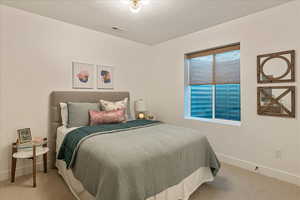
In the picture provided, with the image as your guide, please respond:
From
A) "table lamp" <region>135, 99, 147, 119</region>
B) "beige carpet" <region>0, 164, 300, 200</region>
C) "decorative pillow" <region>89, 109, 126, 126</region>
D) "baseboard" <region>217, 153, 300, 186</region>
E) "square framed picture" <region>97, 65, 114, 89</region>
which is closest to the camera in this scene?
"beige carpet" <region>0, 164, 300, 200</region>

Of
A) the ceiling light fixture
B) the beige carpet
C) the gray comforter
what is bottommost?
the beige carpet

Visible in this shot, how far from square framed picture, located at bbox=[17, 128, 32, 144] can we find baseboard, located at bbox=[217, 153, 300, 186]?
317 cm

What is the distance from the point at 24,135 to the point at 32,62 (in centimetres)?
111

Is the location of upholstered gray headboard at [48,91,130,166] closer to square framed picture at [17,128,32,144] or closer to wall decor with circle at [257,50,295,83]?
square framed picture at [17,128,32,144]

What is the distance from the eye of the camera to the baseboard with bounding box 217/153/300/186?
86.3 inches

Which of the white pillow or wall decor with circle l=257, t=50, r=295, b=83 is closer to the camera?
wall decor with circle l=257, t=50, r=295, b=83

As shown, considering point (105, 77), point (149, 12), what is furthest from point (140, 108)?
point (149, 12)

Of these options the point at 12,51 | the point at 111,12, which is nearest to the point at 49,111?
the point at 12,51

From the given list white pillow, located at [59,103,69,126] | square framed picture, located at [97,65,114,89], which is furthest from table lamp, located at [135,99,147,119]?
white pillow, located at [59,103,69,126]

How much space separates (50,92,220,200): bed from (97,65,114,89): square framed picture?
124 cm

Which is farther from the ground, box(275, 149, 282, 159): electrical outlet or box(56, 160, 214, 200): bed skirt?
box(275, 149, 282, 159): electrical outlet

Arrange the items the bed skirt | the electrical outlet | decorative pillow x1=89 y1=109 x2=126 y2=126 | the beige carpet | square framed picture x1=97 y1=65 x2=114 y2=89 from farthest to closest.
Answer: square framed picture x1=97 y1=65 x2=114 y2=89
decorative pillow x1=89 y1=109 x2=126 y2=126
the electrical outlet
the beige carpet
the bed skirt

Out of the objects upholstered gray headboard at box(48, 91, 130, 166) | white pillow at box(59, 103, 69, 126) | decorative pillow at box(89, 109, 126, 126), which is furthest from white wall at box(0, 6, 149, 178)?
decorative pillow at box(89, 109, 126, 126)

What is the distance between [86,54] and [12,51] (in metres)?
1.08
